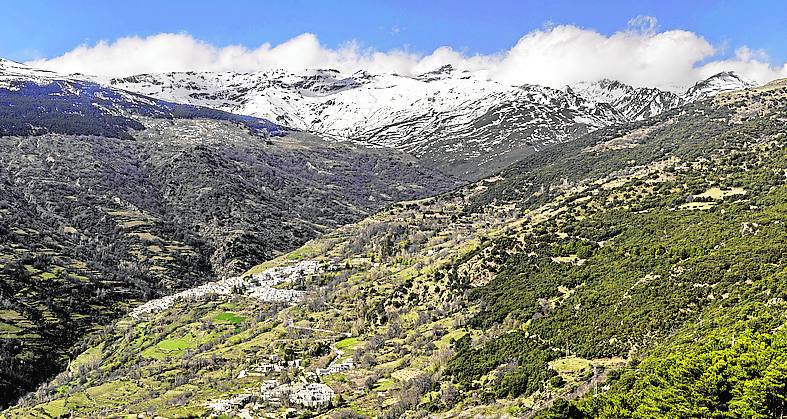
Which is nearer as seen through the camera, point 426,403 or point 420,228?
point 426,403

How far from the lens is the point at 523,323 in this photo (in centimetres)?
6100

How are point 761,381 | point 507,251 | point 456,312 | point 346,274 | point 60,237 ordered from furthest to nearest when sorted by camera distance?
1. point 60,237
2. point 346,274
3. point 507,251
4. point 456,312
5. point 761,381

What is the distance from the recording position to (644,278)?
56906 millimetres

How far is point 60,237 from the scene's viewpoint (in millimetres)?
189750

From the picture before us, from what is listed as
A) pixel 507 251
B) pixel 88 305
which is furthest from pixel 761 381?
pixel 88 305

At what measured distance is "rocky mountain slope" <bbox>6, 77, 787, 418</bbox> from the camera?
37.0 meters

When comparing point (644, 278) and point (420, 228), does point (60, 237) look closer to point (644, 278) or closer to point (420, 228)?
point (420, 228)

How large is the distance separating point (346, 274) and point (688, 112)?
125 metres

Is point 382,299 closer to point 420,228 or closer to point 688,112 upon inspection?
point 420,228

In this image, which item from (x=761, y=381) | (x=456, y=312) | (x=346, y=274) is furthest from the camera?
(x=346, y=274)

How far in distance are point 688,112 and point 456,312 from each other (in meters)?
146

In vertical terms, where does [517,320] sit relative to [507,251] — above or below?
below

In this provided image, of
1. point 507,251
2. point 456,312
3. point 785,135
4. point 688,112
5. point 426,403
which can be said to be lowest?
point 426,403

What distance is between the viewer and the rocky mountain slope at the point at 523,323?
37.0 meters
